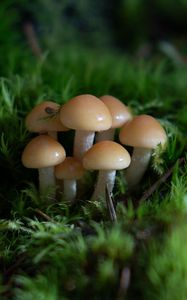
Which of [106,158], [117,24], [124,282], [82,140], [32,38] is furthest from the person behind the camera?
[117,24]

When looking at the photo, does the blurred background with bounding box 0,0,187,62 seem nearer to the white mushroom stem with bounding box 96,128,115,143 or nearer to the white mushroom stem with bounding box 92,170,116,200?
the white mushroom stem with bounding box 96,128,115,143

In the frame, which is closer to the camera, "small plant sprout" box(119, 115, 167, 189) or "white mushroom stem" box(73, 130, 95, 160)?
"small plant sprout" box(119, 115, 167, 189)

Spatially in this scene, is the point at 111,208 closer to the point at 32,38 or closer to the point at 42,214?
the point at 42,214

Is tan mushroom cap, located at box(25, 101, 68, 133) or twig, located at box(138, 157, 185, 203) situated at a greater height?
tan mushroom cap, located at box(25, 101, 68, 133)

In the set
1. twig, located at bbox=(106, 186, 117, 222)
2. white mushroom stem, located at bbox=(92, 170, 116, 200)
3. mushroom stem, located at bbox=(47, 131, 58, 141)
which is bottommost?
white mushroom stem, located at bbox=(92, 170, 116, 200)

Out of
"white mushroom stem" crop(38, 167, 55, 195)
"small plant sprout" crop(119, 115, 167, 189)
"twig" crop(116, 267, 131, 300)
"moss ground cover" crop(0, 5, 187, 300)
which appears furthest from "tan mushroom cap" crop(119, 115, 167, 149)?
"twig" crop(116, 267, 131, 300)

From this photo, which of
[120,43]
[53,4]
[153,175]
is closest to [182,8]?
[120,43]

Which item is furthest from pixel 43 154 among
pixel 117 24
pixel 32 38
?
pixel 117 24
